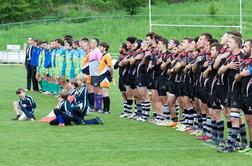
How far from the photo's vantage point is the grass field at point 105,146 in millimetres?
12672

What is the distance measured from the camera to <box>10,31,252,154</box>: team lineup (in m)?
13.7

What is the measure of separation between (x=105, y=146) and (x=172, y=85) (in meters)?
3.52

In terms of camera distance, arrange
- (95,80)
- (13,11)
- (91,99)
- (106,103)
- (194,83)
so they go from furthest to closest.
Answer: (13,11) → (91,99) → (95,80) → (106,103) → (194,83)

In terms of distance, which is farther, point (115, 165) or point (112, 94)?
point (112, 94)

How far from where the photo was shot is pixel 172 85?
57.4ft

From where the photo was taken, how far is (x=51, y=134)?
53.5ft

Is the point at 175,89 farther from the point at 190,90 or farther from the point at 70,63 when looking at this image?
the point at 70,63

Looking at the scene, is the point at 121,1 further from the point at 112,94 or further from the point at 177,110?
the point at 177,110

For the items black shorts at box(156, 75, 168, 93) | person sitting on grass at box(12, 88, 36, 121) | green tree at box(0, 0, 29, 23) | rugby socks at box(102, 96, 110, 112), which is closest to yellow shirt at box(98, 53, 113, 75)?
rugby socks at box(102, 96, 110, 112)

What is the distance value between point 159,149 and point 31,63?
17217 millimetres

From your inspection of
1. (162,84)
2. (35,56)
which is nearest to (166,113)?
(162,84)

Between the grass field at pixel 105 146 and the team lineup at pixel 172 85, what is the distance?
0.47 meters

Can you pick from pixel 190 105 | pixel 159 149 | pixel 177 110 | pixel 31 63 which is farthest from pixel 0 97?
pixel 159 149

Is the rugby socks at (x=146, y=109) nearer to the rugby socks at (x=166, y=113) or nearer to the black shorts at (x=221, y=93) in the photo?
the rugby socks at (x=166, y=113)
